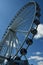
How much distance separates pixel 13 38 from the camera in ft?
322

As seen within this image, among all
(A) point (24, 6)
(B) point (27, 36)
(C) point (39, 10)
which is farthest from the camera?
(A) point (24, 6)

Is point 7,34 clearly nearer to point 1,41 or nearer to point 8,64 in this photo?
point 1,41

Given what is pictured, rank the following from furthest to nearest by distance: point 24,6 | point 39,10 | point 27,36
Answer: point 24,6 → point 39,10 → point 27,36

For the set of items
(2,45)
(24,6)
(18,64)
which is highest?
(24,6)

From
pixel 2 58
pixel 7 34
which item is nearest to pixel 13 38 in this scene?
pixel 7 34

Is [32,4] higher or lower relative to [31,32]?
higher

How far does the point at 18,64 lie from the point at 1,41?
42.1ft

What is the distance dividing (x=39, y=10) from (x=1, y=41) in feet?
68.5

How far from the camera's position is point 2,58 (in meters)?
93.1

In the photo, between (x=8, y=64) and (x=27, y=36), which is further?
(x=8, y=64)

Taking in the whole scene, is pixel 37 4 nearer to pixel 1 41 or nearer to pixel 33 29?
pixel 33 29

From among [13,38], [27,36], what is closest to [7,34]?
[13,38]

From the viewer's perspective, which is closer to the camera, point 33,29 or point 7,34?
point 33,29

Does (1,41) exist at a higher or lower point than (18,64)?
higher
